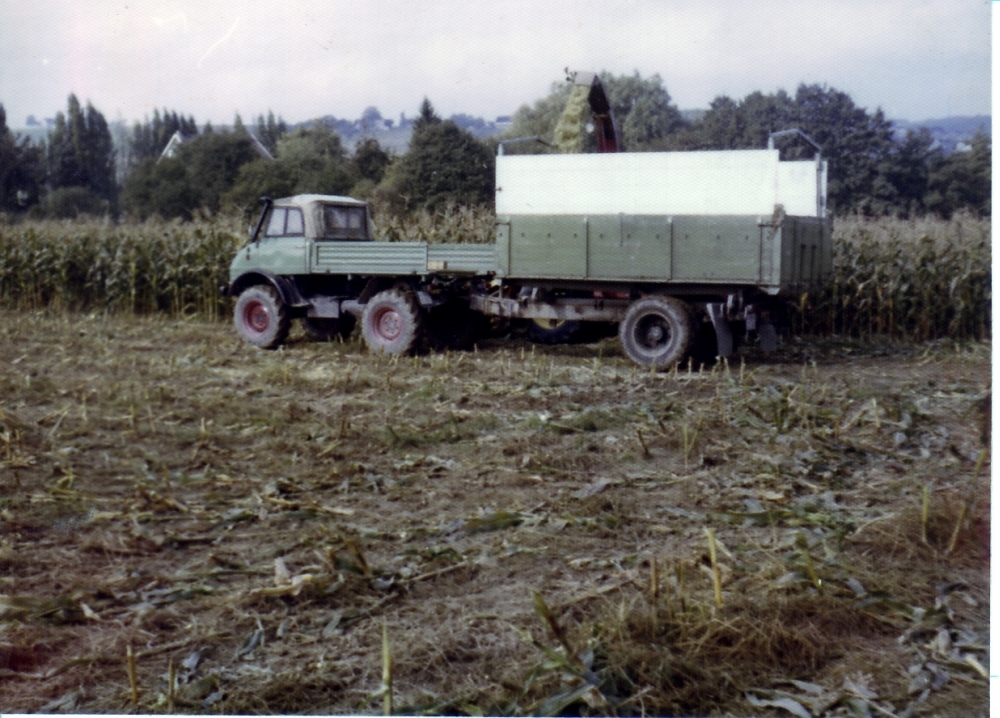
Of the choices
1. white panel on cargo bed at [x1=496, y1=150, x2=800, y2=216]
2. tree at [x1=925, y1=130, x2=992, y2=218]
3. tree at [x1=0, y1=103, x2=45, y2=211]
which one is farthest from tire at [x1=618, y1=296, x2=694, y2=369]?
tree at [x1=0, y1=103, x2=45, y2=211]

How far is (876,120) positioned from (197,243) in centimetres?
953

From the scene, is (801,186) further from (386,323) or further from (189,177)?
(189,177)

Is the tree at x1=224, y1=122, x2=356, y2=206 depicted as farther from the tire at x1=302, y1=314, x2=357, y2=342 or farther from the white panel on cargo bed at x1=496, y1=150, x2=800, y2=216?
the white panel on cargo bed at x1=496, y1=150, x2=800, y2=216

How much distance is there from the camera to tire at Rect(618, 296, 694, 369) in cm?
959

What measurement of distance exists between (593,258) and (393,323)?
2405 mm

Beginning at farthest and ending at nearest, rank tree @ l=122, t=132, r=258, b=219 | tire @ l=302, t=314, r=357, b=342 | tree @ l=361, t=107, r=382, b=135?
tire @ l=302, t=314, r=357, b=342 < tree @ l=122, t=132, r=258, b=219 < tree @ l=361, t=107, r=382, b=135

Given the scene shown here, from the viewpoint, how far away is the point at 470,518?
4.87m

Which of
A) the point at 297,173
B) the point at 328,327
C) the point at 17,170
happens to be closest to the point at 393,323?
the point at 328,327

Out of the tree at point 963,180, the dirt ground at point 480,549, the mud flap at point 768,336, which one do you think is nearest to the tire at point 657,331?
the mud flap at point 768,336

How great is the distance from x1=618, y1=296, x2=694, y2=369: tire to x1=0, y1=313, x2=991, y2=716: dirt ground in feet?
6.40

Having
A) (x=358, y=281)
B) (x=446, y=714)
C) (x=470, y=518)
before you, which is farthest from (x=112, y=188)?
(x=446, y=714)

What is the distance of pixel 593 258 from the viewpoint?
32.2 feet

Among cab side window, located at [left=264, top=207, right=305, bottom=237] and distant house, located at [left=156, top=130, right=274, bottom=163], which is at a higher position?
distant house, located at [left=156, top=130, right=274, bottom=163]

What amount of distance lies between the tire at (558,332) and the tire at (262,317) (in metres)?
→ 2.90
